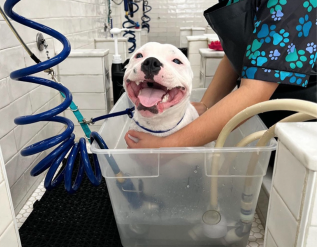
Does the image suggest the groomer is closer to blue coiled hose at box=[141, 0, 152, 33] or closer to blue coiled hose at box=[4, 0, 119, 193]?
blue coiled hose at box=[4, 0, 119, 193]

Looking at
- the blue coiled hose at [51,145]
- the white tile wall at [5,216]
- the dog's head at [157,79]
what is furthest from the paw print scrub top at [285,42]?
the white tile wall at [5,216]

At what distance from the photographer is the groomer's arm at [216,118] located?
71cm

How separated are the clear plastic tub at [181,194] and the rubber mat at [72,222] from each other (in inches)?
4.1

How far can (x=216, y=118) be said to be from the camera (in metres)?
0.74

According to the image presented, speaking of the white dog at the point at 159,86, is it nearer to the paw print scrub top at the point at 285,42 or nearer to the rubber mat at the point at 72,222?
the paw print scrub top at the point at 285,42

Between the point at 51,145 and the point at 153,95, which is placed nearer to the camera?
the point at 153,95

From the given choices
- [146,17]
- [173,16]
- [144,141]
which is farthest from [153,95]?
[173,16]

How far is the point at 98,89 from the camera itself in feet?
5.01

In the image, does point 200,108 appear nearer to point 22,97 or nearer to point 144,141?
point 144,141

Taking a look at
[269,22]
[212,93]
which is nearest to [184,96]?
[269,22]

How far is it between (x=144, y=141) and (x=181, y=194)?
0.18 meters

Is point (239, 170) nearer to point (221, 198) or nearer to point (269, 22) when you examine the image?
point (221, 198)

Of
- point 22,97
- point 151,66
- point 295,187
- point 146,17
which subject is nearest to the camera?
point 295,187

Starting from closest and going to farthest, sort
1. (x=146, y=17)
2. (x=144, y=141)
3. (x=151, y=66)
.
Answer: (x=151, y=66)
(x=144, y=141)
(x=146, y=17)
